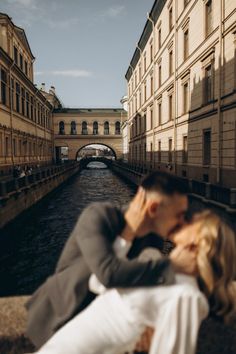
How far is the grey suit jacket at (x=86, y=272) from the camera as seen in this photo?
54.0 inches

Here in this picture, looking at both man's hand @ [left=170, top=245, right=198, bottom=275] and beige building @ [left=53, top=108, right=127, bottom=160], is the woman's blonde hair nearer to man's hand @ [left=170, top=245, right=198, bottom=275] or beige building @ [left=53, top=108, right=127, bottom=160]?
man's hand @ [left=170, top=245, right=198, bottom=275]

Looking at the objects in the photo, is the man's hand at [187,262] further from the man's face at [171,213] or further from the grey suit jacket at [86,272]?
the man's face at [171,213]

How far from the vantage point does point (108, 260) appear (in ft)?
4.67

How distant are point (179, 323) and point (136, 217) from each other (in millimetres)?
516

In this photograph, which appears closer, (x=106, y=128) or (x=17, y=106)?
(x=17, y=106)

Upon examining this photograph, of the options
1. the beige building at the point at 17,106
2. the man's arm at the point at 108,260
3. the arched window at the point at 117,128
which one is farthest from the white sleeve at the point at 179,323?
the arched window at the point at 117,128

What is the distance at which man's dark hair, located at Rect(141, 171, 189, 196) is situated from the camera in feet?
4.94

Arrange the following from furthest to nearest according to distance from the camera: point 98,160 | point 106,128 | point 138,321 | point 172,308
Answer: point 98,160 < point 106,128 < point 138,321 < point 172,308

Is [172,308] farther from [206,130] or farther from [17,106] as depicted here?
[17,106]

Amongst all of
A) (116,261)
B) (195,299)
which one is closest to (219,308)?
(195,299)

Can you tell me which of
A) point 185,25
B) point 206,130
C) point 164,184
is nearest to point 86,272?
point 164,184

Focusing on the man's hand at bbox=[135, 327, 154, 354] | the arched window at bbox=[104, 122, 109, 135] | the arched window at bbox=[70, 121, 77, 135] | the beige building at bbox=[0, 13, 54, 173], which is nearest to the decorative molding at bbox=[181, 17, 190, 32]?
the beige building at bbox=[0, 13, 54, 173]

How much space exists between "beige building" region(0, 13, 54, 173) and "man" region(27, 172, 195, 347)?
24102 mm

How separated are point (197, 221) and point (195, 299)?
1.12ft
